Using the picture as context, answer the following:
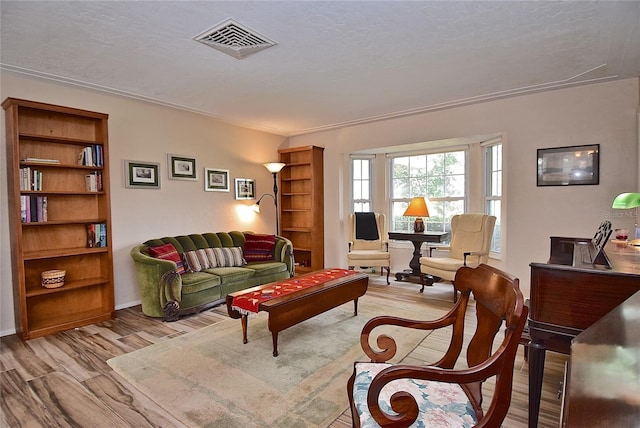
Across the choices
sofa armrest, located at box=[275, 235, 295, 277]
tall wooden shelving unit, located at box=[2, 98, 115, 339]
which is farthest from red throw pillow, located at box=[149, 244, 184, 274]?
sofa armrest, located at box=[275, 235, 295, 277]

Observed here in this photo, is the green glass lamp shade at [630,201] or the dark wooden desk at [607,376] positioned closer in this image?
the dark wooden desk at [607,376]

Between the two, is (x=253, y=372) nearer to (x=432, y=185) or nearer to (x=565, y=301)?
(x=565, y=301)

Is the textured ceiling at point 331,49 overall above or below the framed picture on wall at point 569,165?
above

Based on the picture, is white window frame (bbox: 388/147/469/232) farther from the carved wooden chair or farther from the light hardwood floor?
the carved wooden chair

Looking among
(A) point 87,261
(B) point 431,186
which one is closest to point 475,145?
(B) point 431,186

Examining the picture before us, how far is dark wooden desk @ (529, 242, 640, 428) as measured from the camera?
4.96 feet

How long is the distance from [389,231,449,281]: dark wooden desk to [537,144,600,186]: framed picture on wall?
4.86 ft

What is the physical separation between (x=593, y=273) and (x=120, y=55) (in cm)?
375

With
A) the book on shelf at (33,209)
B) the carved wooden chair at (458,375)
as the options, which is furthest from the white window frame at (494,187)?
the book on shelf at (33,209)

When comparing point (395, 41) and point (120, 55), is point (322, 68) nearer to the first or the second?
point (395, 41)

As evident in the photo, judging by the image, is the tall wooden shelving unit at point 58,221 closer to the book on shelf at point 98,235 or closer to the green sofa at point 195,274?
the book on shelf at point 98,235

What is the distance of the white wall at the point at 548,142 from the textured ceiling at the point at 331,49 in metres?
0.25

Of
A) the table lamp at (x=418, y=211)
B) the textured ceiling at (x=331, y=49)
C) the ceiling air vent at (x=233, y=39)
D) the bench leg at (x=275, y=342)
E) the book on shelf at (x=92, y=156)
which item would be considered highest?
the textured ceiling at (x=331, y=49)

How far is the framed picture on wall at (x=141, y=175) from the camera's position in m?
4.08
